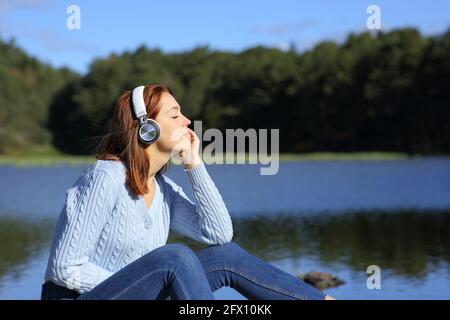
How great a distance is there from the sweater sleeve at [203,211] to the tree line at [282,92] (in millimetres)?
48055

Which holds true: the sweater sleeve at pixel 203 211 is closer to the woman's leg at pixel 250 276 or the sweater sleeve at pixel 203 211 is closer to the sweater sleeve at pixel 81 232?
the woman's leg at pixel 250 276

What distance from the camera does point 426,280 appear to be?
328 inches

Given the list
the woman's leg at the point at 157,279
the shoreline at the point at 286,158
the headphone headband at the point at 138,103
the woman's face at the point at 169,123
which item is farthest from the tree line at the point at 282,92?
the woman's leg at the point at 157,279

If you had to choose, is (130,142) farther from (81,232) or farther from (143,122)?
(81,232)

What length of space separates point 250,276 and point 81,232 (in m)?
0.56

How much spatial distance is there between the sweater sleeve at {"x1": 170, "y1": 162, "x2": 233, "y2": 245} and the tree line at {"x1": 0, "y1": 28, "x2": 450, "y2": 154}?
48055 mm

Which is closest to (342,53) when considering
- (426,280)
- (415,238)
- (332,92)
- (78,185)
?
(332,92)

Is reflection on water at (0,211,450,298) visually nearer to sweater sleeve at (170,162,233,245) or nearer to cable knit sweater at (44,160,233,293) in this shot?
sweater sleeve at (170,162,233,245)

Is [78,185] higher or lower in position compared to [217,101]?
lower

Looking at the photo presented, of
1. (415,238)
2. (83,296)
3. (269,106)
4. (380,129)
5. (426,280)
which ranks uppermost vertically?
(269,106)

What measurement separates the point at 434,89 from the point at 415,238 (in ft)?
134

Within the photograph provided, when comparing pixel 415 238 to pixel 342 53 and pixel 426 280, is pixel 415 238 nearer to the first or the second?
pixel 426 280

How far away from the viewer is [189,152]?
2.78 meters

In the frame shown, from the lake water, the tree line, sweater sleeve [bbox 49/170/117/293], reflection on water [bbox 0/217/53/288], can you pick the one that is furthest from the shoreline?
sweater sleeve [bbox 49/170/117/293]
